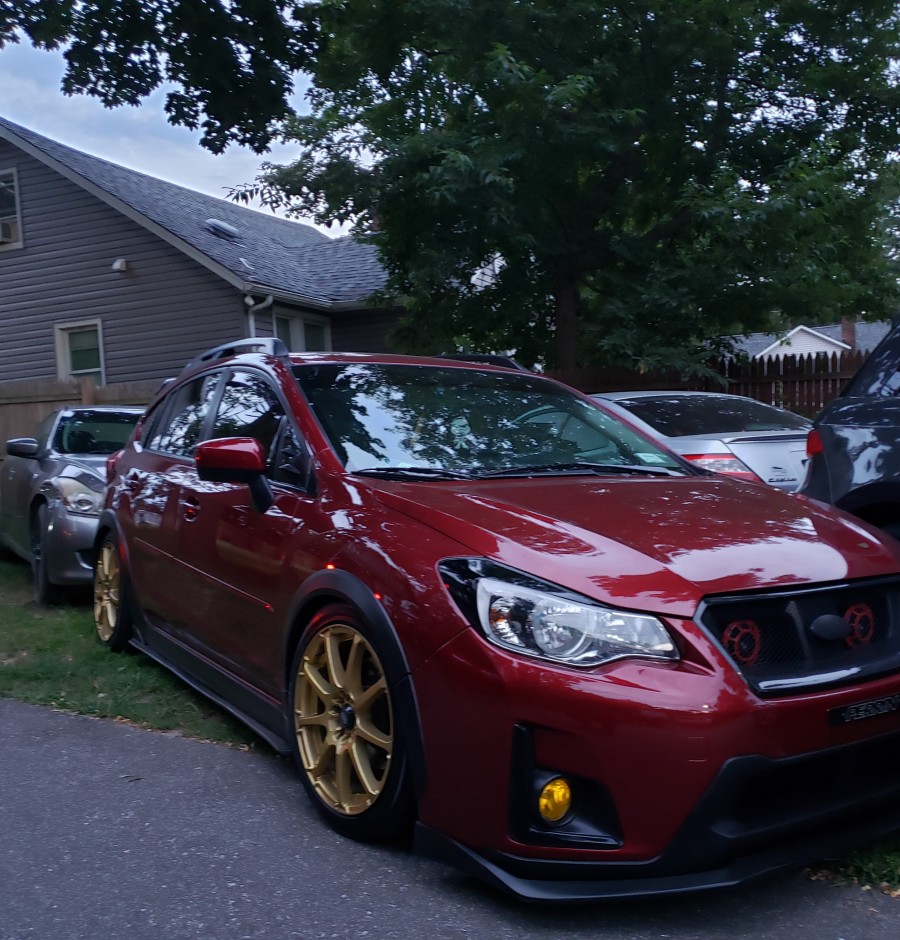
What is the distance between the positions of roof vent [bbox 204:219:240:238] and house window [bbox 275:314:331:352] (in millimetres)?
2525

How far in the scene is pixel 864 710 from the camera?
110 inches

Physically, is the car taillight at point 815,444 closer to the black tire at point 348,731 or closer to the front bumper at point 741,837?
the front bumper at point 741,837

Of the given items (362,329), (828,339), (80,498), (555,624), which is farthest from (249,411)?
(828,339)

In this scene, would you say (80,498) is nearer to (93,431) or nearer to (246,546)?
(93,431)

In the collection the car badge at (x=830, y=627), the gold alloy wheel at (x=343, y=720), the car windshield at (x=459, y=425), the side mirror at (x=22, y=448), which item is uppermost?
the car windshield at (x=459, y=425)

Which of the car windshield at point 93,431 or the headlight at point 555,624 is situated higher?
the car windshield at point 93,431

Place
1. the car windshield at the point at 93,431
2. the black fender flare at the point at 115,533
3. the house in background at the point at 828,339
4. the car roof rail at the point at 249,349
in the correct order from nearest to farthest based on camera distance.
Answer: the car roof rail at the point at 249,349 < the black fender flare at the point at 115,533 < the car windshield at the point at 93,431 < the house in background at the point at 828,339

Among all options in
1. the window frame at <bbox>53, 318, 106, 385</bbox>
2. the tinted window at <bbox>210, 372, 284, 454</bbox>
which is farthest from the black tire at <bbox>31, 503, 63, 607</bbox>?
the window frame at <bbox>53, 318, 106, 385</bbox>

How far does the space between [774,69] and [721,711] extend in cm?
1186

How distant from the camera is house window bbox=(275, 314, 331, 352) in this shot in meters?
18.4

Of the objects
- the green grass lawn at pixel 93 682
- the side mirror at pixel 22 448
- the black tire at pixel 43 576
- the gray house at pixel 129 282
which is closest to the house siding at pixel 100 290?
the gray house at pixel 129 282

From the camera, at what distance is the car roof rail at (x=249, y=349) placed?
4.48 metres

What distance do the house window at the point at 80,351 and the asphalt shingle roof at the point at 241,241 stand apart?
2.57 metres

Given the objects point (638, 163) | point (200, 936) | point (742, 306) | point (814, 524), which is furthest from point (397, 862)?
point (638, 163)
